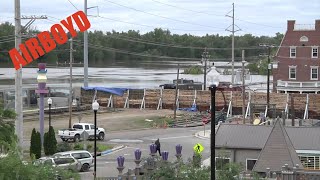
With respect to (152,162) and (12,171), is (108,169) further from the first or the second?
(12,171)

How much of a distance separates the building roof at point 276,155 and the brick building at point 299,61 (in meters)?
51.6

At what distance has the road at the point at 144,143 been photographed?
35.7 metres

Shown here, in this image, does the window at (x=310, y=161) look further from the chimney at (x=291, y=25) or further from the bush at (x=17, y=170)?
the chimney at (x=291, y=25)

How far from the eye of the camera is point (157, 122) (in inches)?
2181

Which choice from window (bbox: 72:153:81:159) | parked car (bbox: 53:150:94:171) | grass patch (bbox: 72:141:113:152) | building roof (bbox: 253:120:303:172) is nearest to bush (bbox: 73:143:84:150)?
grass patch (bbox: 72:141:113:152)

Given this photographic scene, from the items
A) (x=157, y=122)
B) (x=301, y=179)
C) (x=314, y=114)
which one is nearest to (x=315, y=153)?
(x=301, y=179)

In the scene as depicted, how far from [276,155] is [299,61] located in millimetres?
52459

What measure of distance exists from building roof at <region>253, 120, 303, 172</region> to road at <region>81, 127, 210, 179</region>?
34.9ft

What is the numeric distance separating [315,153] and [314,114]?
32.0 metres

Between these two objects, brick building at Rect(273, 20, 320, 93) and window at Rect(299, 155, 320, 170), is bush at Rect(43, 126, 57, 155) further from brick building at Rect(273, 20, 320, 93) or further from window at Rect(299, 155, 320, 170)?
brick building at Rect(273, 20, 320, 93)

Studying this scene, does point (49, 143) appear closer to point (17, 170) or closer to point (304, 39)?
point (17, 170)

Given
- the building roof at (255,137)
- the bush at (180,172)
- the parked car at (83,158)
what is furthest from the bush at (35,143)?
the bush at (180,172)

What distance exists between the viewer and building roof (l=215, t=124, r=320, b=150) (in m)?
29.1

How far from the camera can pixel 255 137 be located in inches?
1192
